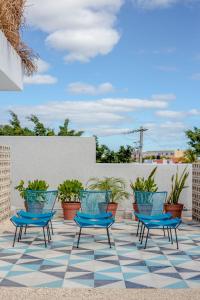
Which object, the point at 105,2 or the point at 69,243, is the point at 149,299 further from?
the point at 105,2

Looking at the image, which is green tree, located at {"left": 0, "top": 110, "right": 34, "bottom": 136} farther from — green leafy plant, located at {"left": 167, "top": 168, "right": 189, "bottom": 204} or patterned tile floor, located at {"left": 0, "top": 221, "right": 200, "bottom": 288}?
patterned tile floor, located at {"left": 0, "top": 221, "right": 200, "bottom": 288}

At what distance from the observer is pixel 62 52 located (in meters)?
12.2

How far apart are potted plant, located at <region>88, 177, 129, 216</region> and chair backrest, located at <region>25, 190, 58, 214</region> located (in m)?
2.07

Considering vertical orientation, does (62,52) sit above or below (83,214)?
above

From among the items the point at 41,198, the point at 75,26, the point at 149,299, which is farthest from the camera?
the point at 75,26

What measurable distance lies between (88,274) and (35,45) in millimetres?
5424

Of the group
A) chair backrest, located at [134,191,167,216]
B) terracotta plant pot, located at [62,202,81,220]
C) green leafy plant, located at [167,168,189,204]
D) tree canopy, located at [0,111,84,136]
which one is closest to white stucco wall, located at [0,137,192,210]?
green leafy plant, located at [167,168,189,204]

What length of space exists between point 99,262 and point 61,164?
A: 18.6 ft

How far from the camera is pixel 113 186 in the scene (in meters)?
10.8

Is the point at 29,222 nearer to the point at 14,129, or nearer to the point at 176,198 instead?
the point at 176,198

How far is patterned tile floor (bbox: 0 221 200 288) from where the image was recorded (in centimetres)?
520

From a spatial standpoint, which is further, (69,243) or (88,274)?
(69,243)

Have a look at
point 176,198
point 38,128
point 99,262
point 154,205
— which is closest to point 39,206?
point 154,205

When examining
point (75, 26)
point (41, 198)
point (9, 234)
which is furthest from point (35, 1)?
point (9, 234)
